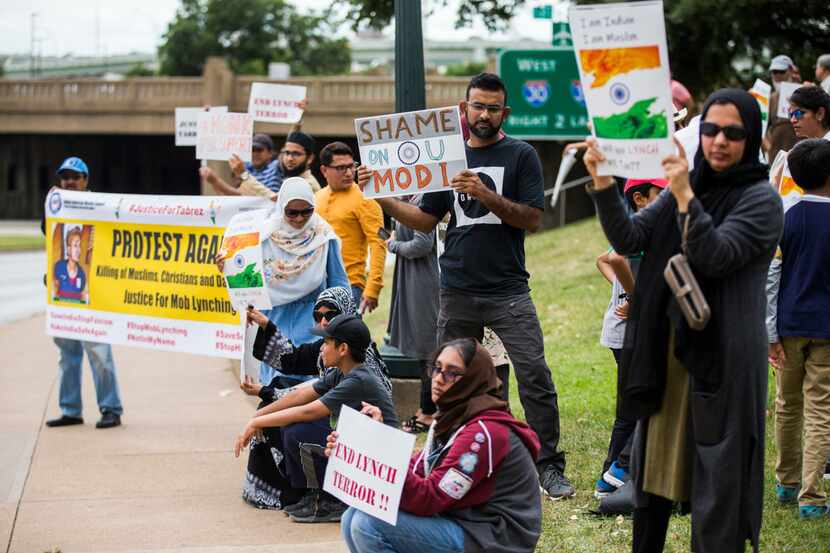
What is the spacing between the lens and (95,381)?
356 inches

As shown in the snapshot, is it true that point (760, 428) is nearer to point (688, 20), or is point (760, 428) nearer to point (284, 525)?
point (284, 525)

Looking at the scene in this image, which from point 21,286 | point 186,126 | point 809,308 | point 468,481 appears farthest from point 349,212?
point 21,286

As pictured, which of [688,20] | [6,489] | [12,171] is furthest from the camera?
[12,171]

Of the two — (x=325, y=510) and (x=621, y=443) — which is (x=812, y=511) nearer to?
(x=621, y=443)

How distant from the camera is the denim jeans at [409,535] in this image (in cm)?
444

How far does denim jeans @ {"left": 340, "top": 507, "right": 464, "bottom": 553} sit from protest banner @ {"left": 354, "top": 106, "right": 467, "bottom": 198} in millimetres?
2135

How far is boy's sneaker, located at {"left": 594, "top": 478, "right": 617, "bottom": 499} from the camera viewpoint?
20.2ft

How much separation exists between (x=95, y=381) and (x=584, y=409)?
368 centimetres

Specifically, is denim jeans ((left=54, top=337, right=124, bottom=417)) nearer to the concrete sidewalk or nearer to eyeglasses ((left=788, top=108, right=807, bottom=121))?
the concrete sidewalk

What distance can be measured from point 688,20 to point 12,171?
46509mm

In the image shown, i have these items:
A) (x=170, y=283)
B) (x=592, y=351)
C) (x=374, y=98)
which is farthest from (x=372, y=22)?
(x=374, y=98)

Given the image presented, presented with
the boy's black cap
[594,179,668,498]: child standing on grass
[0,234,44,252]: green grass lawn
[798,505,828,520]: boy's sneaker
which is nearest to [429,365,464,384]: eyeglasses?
the boy's black cap

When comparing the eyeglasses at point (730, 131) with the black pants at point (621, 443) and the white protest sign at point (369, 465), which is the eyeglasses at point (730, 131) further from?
the black pants at point (621, 443)

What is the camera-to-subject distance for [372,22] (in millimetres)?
19234
